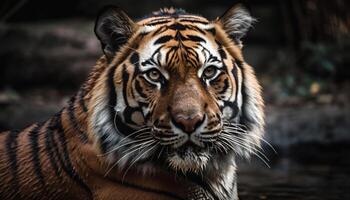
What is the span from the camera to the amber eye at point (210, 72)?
341cm

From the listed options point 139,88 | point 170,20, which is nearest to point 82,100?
point 139,88

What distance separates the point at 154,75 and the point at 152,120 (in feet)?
0.78

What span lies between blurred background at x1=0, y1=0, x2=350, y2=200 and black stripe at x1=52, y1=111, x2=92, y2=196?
314 centimetres

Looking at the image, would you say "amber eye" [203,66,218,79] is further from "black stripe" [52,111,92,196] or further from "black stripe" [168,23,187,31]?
"black stripe" [52,111,92,196]

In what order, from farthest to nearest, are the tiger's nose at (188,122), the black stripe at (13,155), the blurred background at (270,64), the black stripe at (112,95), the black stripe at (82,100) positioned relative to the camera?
the blurred background at (270,64), the black stripe at (13,155), the black stripe at (82,100), the black stripe at (112,95), the tiger's nose at (188,122)

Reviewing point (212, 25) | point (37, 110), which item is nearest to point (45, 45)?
point (37, 110)

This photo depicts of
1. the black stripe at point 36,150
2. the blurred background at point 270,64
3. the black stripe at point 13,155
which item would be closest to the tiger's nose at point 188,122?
the black stripe at point 36,150

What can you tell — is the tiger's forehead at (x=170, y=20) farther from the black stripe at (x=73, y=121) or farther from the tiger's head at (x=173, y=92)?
the black stripe at (x=73, y=121)

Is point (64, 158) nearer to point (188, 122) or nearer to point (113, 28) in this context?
point (113, 28)

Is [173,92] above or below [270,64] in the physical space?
below

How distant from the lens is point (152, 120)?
10.8ft

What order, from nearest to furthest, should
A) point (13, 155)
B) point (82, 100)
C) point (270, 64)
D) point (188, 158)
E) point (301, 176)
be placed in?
point (188, 158), point (82, 100), point (13, 155), point (301, 176), point (270, 64)

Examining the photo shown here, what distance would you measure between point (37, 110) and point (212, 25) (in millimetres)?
4387

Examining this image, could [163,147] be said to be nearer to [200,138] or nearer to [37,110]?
[200,138]
